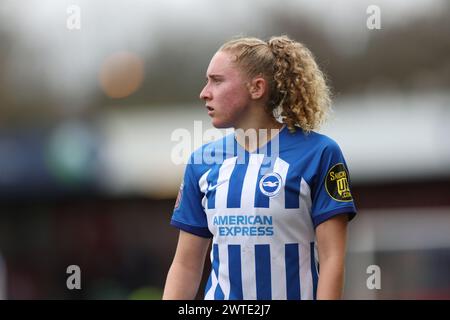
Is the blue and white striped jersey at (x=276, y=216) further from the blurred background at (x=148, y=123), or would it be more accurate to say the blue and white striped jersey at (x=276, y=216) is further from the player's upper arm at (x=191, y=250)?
the blurred background at (x=148, y=123)

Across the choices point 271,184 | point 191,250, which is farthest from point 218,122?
point 191,250

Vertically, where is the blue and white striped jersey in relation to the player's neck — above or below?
below

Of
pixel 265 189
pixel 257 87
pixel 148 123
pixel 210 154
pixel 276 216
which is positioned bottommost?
pixel 148 123

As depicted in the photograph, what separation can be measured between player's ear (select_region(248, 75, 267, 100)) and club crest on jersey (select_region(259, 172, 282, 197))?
0.35 meters

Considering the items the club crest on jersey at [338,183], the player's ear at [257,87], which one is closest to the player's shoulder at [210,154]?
the player's ear at [257,87]

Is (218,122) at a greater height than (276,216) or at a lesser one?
greater

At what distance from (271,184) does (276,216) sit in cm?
14

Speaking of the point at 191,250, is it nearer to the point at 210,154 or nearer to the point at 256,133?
the point at 210,154

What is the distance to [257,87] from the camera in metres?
3.63

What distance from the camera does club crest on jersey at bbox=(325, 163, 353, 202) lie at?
3.48 meters

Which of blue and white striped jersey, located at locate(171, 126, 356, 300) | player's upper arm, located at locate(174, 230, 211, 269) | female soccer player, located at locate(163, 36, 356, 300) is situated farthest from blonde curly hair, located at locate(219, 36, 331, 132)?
player's upper arm, located at locate(174, 230, 211, 269)

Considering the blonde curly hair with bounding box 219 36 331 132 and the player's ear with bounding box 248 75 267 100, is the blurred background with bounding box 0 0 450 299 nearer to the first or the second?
the blonde curly hair with bounding box 219 36 331 132

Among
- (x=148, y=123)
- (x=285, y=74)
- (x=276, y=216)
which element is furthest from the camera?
(x=148, y=123)

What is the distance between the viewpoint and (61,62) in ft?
66.9
